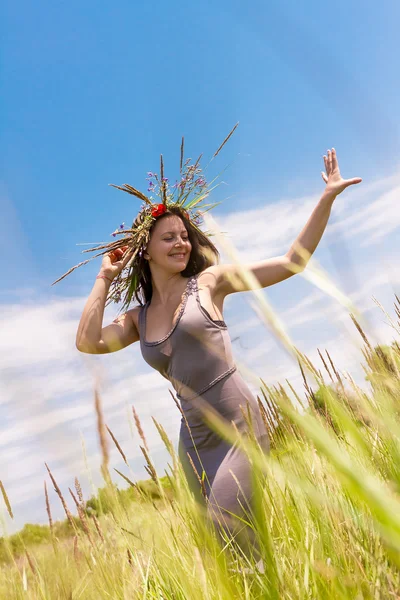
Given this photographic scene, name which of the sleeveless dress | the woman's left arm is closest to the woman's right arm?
the sleeveless dress

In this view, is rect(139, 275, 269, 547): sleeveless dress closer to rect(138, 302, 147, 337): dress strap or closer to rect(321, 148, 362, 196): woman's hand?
rect(138, 302, 147, 337): dress strap

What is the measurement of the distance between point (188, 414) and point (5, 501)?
1087 mm

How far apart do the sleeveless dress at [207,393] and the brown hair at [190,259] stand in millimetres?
493

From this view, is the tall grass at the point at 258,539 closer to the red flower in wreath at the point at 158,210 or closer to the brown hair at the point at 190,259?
the brown hair at the point at 190,259

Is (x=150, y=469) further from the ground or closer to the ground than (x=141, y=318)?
closer to the ground

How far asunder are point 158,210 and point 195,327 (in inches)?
38.0

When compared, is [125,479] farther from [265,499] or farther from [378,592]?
[378,592]

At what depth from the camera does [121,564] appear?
2.01 metres

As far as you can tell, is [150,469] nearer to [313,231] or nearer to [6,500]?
[6,500]

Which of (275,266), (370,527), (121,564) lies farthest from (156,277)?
(370,527)

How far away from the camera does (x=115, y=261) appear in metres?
3.54

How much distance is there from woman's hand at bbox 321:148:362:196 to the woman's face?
Answer: 90 centimetres

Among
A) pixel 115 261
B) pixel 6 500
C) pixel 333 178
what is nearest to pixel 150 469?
pixel 6 500

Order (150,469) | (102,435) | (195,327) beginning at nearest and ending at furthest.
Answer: (102,435), (150,469), (195,327)
